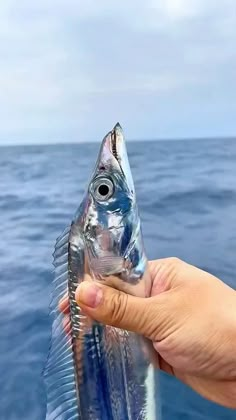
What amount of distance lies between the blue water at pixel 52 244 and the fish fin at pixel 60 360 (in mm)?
458

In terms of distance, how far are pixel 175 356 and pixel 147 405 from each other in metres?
0.21

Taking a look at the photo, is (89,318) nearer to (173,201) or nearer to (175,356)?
(175,356)

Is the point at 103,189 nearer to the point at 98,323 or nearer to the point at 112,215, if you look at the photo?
the point at 112,215

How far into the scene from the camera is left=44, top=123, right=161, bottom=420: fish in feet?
4.82

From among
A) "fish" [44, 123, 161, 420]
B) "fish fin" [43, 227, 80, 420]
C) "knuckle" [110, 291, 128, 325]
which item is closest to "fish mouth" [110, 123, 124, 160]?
"fish" [44, 123, 161, 420]

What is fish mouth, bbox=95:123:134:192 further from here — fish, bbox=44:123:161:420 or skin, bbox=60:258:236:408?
skin, bbox=60:258:236:408

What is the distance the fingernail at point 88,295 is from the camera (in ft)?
4.78

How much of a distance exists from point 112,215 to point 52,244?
483 cm

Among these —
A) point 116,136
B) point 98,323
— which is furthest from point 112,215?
point 98,323

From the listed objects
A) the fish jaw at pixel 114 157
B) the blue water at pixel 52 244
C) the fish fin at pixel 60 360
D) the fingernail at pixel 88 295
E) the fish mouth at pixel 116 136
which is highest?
the fish mouth at pixel 116 136

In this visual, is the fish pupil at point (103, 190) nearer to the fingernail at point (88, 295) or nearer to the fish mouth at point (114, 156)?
the fish mouth at point (114, 156)

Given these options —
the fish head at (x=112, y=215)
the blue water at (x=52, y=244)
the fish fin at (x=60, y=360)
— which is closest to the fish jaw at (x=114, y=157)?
the fish head at (x=112, y=215)

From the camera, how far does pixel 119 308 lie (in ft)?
4.91

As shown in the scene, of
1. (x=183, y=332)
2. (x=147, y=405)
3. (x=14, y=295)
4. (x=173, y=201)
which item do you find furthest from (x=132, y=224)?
(x=173, y=201)
